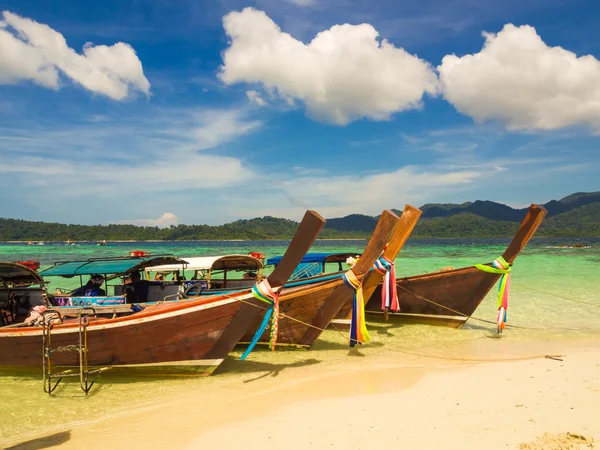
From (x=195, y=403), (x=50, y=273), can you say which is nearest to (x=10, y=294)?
(x=50, y=273)

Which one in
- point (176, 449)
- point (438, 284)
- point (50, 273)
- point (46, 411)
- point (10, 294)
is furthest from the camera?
point (438, 284)

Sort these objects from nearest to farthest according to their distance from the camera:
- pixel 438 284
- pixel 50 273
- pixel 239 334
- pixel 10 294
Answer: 1. pixel 239 334
2. pixel 10 294
3. pixel 50 273
4. pixel 438 284

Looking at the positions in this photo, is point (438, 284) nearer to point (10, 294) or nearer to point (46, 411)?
point (46, 411)

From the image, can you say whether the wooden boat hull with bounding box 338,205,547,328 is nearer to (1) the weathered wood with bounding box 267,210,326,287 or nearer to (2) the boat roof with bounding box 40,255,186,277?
(1) the weathered wood with bounding box 267,210,326,287

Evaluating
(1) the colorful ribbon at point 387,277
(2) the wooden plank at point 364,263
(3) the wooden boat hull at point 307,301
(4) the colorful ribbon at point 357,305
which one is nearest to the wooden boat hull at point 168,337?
(3) the wooden boat hull at point 307,301

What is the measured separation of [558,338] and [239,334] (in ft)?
27.7

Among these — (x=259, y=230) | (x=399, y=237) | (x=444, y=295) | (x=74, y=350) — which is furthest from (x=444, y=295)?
(x=259, y=230)

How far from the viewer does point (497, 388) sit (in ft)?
21.2

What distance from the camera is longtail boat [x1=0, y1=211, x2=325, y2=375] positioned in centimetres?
686

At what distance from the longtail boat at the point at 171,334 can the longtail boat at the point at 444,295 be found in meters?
5.17

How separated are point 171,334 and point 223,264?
483cm

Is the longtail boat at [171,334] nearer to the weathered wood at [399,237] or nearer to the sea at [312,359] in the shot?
the sea at [312,359]

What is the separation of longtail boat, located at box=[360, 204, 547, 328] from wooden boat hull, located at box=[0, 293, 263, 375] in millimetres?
5255

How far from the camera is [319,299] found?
8.62 m
